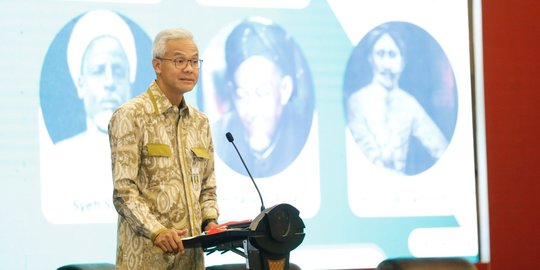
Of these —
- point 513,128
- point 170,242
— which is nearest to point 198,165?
point 170,242

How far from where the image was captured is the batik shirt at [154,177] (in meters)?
2.85

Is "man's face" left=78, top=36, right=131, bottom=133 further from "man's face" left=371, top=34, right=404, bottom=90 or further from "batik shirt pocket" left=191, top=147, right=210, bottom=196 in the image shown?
"man's face" left=371, top=34, right=404, bottom=90

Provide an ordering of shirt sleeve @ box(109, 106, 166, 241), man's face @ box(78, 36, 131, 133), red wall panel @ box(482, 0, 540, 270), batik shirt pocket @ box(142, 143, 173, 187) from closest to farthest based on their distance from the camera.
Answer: shirt sleeve @ box(109, 106, 166, 241), batik shirt pocket @ box(142, 143, 173, 187), man's face @ box(78, 36, 131, 133), red wall panel @ box(482, 0, 540, 270)

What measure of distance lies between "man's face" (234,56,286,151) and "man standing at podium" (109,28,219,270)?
1.49 meters

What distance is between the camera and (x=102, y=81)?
4.32 m

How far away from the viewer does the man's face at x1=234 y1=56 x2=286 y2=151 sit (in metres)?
4.61

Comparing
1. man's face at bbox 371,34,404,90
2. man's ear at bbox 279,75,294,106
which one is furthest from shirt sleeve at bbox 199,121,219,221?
man's face at bbox 371,34,404,90

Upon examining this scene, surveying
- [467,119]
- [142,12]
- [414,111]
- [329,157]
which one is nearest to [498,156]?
[467,119]

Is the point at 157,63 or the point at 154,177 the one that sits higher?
the point at 157,63

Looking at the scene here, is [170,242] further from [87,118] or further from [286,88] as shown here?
[286,88]

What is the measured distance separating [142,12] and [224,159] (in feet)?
3.05

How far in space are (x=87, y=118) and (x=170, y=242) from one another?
1.81 m

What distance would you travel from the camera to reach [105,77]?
4.33m

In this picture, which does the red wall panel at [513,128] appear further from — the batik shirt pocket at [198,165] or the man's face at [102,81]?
the batik shirt pocket at [198,165]
